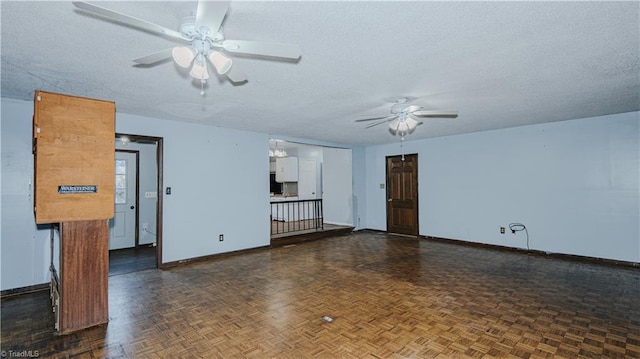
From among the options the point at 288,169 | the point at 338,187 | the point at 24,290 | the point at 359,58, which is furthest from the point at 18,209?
the point at 288,169

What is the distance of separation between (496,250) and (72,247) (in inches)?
259

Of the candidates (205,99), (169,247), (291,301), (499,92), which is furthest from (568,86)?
(169,247)

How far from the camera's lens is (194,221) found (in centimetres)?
508

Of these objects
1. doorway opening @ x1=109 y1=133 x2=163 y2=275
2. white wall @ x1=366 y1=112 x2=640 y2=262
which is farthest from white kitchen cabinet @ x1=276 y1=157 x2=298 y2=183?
doorway opening @ x1=109 y1=133 x2=163 y2=275

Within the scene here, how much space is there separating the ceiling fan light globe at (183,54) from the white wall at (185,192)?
3.10m

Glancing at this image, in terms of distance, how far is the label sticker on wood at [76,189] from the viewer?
2582 mm

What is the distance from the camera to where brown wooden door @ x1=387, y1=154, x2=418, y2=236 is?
288 inches

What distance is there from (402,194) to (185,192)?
16.6 ft

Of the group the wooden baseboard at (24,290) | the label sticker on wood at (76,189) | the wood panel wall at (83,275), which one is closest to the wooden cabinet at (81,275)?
the wood panel wall at (83,275)

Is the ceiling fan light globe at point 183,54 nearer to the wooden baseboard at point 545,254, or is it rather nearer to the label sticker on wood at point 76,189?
the label sticker on wood at point 76,189

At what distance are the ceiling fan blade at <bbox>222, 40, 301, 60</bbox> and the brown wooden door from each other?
592 cm

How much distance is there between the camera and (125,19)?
61.3 inches

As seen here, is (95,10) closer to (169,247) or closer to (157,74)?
(157,74)

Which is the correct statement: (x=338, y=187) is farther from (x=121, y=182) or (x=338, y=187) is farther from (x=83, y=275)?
(x=83, y=275)
